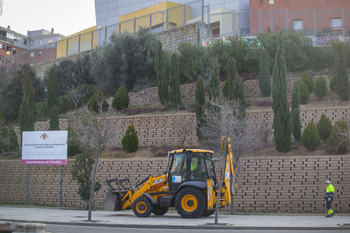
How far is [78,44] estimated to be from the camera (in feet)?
140

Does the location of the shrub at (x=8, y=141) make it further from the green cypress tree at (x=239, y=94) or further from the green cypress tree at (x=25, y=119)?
the green cypress tree at (x=239, y=94)

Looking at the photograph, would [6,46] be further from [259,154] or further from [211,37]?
[259,154]

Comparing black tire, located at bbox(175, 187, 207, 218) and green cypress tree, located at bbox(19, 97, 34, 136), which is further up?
green cypress tree, located at bbox(19, 97, 34, 136)

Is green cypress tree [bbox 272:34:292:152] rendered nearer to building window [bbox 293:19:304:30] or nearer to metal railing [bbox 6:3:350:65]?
metal railing [bbox 6:3:350:65]

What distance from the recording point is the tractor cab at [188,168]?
16016mm

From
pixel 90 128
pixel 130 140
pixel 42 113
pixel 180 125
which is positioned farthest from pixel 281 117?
pixel 42 113

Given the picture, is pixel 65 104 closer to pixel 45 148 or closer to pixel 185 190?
pixel 45 148

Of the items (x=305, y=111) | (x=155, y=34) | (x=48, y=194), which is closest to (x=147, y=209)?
(x=48, y=194)

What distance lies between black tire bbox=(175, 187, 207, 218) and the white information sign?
29.8 feet

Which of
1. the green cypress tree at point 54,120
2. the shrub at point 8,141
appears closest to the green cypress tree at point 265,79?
the green cypress tree at point 54,120

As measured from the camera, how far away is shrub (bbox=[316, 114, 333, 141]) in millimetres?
21641

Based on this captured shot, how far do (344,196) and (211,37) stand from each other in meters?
18.5

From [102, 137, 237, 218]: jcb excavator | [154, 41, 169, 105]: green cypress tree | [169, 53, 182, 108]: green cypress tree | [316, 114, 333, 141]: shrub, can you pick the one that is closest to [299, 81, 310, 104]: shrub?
[316, 114, 333, 141]: shrub

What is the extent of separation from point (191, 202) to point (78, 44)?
101 feet
